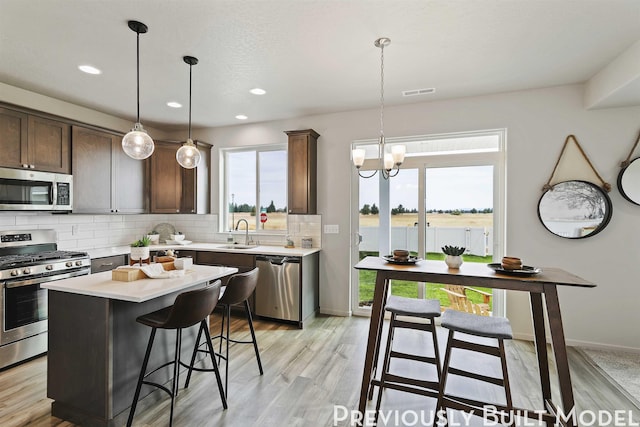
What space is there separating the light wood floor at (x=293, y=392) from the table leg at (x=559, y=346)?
0.57m

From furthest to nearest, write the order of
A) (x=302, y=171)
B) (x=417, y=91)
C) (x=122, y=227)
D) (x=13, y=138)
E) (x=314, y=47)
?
(x=122, y=227) → (x=302, y=171) → (x=417, y=91) → (x=13, y=138) → (x=314, y=47)

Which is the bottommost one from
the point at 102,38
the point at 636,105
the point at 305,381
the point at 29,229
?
the point at 305,381

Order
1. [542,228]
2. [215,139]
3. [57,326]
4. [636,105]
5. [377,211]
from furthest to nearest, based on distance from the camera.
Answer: [215,139], [377,211], [542,228], [636,105], [57,326]

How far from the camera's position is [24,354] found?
2846 millimetres

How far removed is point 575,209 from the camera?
321cm

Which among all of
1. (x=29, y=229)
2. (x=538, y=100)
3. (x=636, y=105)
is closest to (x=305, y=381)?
(x=29, y=229)

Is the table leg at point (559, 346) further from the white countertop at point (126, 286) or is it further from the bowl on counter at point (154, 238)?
the bowl on counter at point (154, 238)

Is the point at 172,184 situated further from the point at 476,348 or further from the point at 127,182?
the point at 476,348

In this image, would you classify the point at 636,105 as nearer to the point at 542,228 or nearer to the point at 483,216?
the point at 542,228

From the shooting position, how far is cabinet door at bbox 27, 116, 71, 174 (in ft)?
10.5

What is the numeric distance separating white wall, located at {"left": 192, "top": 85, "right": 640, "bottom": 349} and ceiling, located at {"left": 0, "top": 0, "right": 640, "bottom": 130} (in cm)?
20

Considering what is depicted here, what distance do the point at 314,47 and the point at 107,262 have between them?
134 inches

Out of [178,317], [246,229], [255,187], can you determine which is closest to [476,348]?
[178,317]

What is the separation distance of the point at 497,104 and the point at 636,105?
122 centimetres
